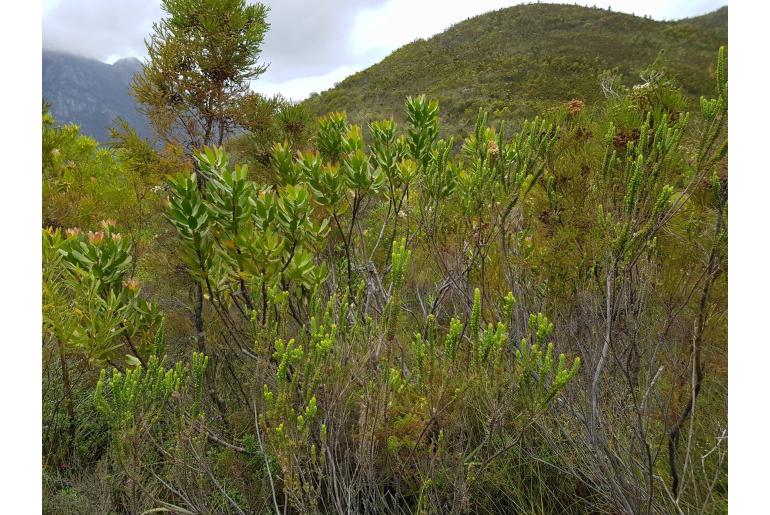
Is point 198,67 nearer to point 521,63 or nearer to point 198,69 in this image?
point 198,69

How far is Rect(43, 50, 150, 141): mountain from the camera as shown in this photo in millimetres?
143750

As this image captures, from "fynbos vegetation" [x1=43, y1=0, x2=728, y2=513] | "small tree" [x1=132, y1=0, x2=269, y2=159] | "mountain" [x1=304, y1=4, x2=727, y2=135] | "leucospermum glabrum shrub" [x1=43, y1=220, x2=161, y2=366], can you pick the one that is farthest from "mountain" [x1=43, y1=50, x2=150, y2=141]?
"leucospermum glabrum shrub" [x1=43, y1=220, x2=161, y2=366]

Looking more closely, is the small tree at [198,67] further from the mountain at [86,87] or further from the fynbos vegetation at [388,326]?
the mountain at [86,87]

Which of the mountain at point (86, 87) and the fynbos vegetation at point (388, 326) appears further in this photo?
the mountain at point (86, 87)

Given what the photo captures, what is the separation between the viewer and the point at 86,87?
6535 inches

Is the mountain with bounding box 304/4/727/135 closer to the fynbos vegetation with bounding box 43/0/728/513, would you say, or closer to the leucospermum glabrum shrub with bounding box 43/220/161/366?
the fynbos vegetation with bounding box 43/0/728/513

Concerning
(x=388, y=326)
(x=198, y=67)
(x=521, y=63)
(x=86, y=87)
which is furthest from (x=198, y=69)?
(x=86, y=87)

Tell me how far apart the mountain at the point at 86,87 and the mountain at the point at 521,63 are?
5276 inches

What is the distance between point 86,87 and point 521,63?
197 metres

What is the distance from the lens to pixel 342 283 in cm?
292

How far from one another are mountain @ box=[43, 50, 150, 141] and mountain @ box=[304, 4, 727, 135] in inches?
5276

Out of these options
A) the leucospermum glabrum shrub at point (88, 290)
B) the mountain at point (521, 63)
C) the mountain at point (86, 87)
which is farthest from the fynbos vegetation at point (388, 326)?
the mountain at point (86, 87)

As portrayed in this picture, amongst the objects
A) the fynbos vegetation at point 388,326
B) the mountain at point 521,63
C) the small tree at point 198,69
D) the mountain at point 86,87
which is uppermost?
the mountain at point 86,87

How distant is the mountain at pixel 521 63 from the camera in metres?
17.5
